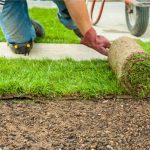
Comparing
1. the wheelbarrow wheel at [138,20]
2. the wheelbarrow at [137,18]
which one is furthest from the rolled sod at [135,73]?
the wheelbarrow wheel at [138,20]

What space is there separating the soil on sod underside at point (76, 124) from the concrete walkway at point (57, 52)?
1.09m

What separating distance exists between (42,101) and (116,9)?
4522mm

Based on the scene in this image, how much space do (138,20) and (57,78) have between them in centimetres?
204

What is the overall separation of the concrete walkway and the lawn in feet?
0.72

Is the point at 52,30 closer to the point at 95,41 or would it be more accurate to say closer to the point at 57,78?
the point at 95,41

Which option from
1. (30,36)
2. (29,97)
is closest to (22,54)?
(30,36)

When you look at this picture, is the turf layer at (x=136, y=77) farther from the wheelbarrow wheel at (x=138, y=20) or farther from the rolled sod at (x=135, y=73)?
the wheelbarrow wheel at (x=138, y=20)

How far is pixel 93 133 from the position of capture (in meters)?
2.46

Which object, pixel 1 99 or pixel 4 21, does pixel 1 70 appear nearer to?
pixel 1 99

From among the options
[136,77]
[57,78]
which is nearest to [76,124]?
[136,77]

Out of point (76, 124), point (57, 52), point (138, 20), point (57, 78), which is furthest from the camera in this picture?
point (138, 20)

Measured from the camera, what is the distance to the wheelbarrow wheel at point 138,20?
5090 mm

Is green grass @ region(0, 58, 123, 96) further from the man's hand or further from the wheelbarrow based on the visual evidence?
the wheelbarrow

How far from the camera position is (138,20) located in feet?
16.9
